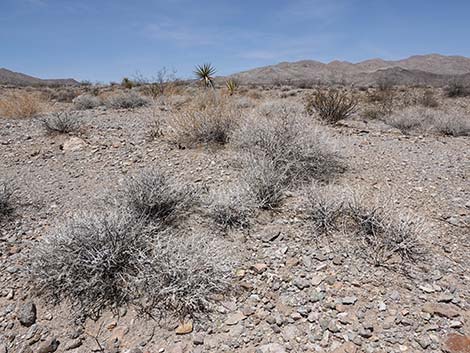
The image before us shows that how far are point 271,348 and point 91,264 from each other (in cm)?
135

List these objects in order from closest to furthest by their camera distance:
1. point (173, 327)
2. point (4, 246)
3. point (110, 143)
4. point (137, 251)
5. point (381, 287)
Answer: point (173, 327), point (381, 287), point (137, 251), point (4, 246), point (110, 143)

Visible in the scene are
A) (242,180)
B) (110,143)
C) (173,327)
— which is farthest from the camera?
(110,143)

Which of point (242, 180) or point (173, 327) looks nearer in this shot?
point (173, 327)

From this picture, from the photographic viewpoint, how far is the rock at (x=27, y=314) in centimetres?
194

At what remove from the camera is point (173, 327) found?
6.14 ft

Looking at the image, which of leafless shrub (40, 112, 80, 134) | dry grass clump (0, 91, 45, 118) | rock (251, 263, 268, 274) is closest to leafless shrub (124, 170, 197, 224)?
rock (251, 263, 268, 274)

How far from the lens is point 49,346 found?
5.91 ft

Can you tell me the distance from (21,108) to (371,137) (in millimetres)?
8049

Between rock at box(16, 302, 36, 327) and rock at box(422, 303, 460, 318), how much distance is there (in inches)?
100

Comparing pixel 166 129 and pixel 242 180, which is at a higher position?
pixel 166 129

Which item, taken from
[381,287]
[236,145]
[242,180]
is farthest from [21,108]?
[381,287]

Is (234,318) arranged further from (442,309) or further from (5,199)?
(5,199)

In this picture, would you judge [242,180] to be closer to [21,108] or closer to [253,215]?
[253,215]

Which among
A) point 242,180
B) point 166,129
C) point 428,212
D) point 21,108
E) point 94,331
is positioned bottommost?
point 94,331
